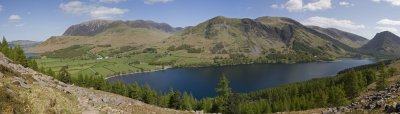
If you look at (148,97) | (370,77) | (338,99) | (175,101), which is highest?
(370,77)

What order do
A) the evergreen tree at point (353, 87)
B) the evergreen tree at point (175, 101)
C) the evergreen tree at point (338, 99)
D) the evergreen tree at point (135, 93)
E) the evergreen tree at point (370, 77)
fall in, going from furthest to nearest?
the evergreen tree at point (370, 77) < the evergreen tree at point (353, 87) < the evergreen tree at point (135, 93) < the evergreen tree at point (175, 101) < the evergreen tree at point (338, 99)

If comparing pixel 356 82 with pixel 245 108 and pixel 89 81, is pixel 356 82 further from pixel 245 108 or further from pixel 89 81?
pixel 89 81

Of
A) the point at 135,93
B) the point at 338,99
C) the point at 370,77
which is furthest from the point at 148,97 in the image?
the point at 370,77

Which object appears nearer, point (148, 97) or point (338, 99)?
point (338, 99)

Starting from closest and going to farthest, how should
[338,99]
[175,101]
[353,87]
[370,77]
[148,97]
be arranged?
[338,99] < [175,101] < [148,97] < [353,87] < [370,77]

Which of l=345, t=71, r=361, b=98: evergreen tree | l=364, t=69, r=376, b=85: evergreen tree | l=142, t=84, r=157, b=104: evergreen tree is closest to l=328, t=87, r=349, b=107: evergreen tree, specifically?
l=345, t=71, r=361, b=98: evergreen tree

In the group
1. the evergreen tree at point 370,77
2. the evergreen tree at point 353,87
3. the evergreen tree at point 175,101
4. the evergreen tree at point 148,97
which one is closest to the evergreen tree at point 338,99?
the evergreen tree at point 353,87

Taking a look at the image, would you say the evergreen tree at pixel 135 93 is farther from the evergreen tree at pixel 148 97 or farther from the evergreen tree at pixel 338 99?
the evergreen tree at pixel 338 99

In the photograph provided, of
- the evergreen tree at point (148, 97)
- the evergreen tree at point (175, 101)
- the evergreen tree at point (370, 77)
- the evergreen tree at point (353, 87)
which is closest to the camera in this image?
the evergreen tree at point (175, 101)

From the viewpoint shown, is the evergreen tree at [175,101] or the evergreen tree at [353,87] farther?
the evergreen tree at [353,87]

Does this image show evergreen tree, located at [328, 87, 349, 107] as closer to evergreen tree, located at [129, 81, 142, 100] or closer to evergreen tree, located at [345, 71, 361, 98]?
evergreen tree, located at [345, 71, 361, 98]

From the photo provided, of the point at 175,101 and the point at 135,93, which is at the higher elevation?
the point at 135,93

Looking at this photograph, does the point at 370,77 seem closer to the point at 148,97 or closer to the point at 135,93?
the point at 148,97

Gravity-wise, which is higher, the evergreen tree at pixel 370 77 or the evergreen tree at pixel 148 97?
the evergreen tree at pixel 370 77
